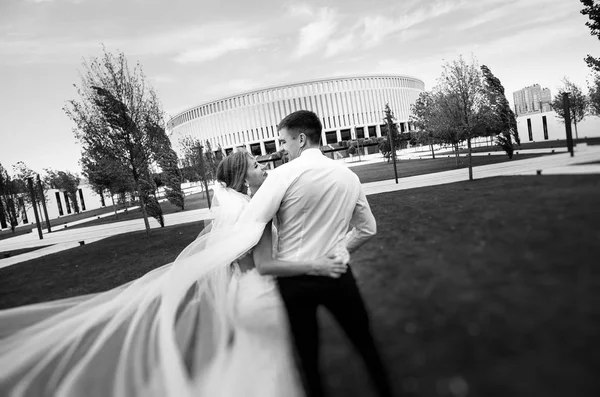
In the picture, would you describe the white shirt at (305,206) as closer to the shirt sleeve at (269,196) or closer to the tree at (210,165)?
the shirt sleeve at (269,196)

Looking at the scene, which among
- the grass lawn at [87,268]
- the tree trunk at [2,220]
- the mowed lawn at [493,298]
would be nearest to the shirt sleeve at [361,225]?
the mowed lawn at [493,298]

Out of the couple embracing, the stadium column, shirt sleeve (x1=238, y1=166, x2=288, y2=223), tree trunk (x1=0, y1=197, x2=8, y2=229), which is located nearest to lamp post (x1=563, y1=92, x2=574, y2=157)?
the couple embracing

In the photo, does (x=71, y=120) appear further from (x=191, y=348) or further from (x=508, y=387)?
(x=508, y=387)

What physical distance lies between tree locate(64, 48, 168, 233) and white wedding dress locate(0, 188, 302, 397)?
12.3 metres

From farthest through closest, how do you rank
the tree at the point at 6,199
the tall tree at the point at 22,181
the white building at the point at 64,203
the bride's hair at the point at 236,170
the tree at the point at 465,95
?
the white building at the point at 64,203 → the tall tree at the point at 22,181 → the tree at the point at 6,199 → the tree at the point at 465,95 → the bride's hair at the point at 236,170

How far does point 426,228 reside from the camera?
7.23 ft

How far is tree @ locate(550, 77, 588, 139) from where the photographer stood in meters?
1.73

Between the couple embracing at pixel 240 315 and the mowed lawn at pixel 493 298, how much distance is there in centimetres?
28

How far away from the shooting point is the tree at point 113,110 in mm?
14664

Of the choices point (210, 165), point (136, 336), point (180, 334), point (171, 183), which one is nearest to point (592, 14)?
point (180, 334)

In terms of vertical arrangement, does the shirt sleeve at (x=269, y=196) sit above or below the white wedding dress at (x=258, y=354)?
above

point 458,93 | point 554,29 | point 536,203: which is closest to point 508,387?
point 536,203

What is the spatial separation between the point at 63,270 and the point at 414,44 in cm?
1133

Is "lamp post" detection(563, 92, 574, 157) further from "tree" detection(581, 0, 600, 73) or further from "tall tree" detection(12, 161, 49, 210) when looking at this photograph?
"tall tree" detection(12, 161, 49, 210)
